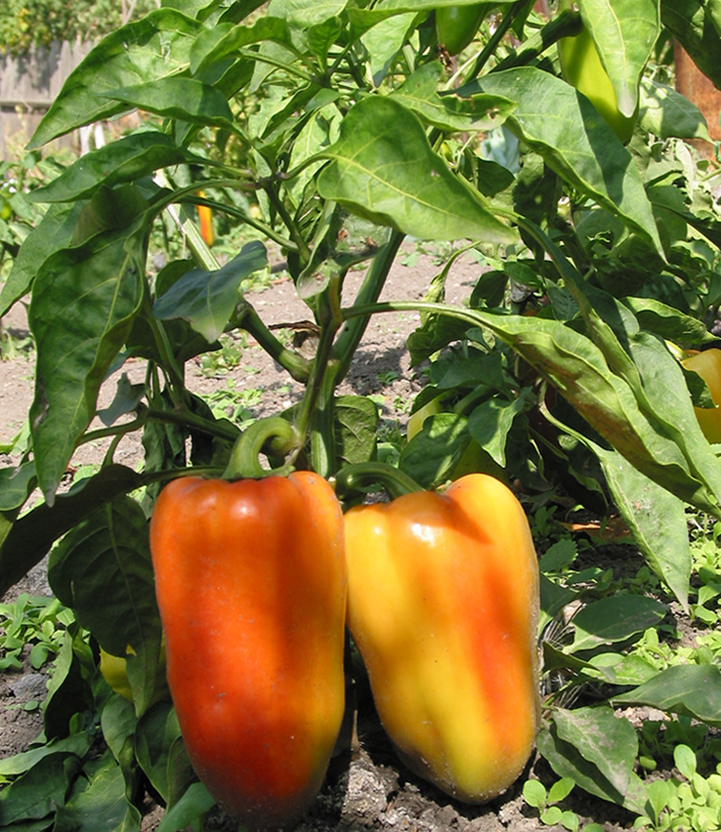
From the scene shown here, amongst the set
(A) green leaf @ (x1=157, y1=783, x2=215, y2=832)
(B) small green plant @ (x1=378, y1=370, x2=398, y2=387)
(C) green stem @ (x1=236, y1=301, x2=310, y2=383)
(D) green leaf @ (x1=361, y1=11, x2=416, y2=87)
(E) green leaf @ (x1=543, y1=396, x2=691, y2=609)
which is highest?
(D) green leaf @ (x1=361, y1=11, x2=416, y2=87)

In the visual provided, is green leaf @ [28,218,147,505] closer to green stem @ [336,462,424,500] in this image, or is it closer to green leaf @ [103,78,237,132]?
green leaf @ [103,78,237,132]

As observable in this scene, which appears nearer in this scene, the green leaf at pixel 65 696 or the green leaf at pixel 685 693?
the green leaf at pixel 685 693

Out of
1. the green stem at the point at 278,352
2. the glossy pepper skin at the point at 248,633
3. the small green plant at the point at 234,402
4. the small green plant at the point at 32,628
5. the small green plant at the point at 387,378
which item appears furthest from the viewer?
the small green plant at the point at 387,378

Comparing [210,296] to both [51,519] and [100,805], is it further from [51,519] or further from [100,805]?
[100,805]

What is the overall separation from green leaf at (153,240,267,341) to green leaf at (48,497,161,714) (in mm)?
285

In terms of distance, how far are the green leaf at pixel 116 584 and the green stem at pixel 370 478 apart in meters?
0.25

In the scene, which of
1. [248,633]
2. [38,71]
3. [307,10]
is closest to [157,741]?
[248,633]

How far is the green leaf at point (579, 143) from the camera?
31.0 inches

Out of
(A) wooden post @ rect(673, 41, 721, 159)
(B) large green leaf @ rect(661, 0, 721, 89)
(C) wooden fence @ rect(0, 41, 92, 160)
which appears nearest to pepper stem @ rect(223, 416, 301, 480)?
(B) large green leaf @ rect(661, 0, 721, 89)

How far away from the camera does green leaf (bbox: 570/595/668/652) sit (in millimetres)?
1143

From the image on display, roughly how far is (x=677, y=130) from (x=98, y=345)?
2.81 ft

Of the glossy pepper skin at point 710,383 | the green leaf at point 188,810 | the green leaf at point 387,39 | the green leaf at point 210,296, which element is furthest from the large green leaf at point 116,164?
the glossy pepper skin at point 710,383

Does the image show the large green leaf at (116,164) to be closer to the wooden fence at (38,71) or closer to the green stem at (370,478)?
the green stem at (370,478)

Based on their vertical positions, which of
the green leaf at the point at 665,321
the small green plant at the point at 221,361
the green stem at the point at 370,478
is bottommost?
the small green plant at the point at 221,361
